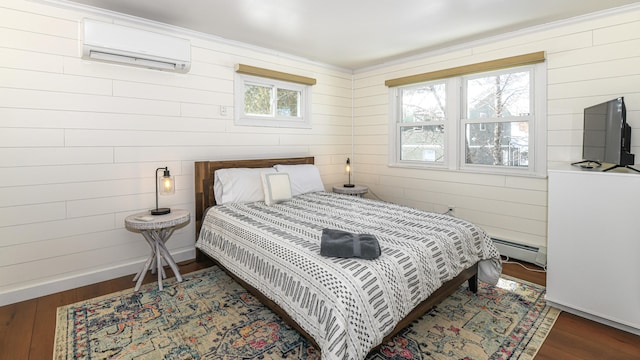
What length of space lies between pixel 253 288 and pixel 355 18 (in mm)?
2534

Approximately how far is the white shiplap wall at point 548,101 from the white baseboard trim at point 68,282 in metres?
3.27

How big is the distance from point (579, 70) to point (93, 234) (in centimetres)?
466

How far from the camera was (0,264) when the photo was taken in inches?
96.1

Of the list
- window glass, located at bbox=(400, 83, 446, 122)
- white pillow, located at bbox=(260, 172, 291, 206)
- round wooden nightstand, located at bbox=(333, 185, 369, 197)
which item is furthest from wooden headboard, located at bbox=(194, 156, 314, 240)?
window glass, located at bbox=(400, 83, 446, 122)

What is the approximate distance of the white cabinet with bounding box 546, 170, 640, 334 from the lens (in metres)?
2.10

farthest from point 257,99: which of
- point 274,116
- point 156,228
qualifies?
point 156,228

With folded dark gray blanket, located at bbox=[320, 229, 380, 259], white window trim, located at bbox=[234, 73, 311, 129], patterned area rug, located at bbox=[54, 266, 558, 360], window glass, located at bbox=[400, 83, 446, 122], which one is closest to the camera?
folded dark gray blanket, located at bbox=[320, 229, 380, 259]

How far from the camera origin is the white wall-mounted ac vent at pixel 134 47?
2.56 metres

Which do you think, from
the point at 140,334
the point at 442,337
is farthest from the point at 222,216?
the point at 442,337

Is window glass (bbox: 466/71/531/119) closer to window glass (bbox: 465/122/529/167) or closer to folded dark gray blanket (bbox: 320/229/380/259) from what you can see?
window glass (bbox: 465/122/529/167)

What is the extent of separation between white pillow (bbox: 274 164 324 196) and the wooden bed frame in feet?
0.67

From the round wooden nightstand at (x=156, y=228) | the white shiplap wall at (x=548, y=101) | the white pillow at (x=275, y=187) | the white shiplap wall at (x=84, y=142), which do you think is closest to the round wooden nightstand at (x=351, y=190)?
the white shiplap wall at (x=548, y=101)

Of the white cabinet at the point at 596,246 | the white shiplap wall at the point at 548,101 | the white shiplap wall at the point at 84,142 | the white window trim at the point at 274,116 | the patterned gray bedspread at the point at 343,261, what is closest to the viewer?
the patterned gray bedspread at the point at 343,261

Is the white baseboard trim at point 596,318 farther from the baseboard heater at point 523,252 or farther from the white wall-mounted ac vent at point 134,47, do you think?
the white wall-mounted ac vent at point 134,47
